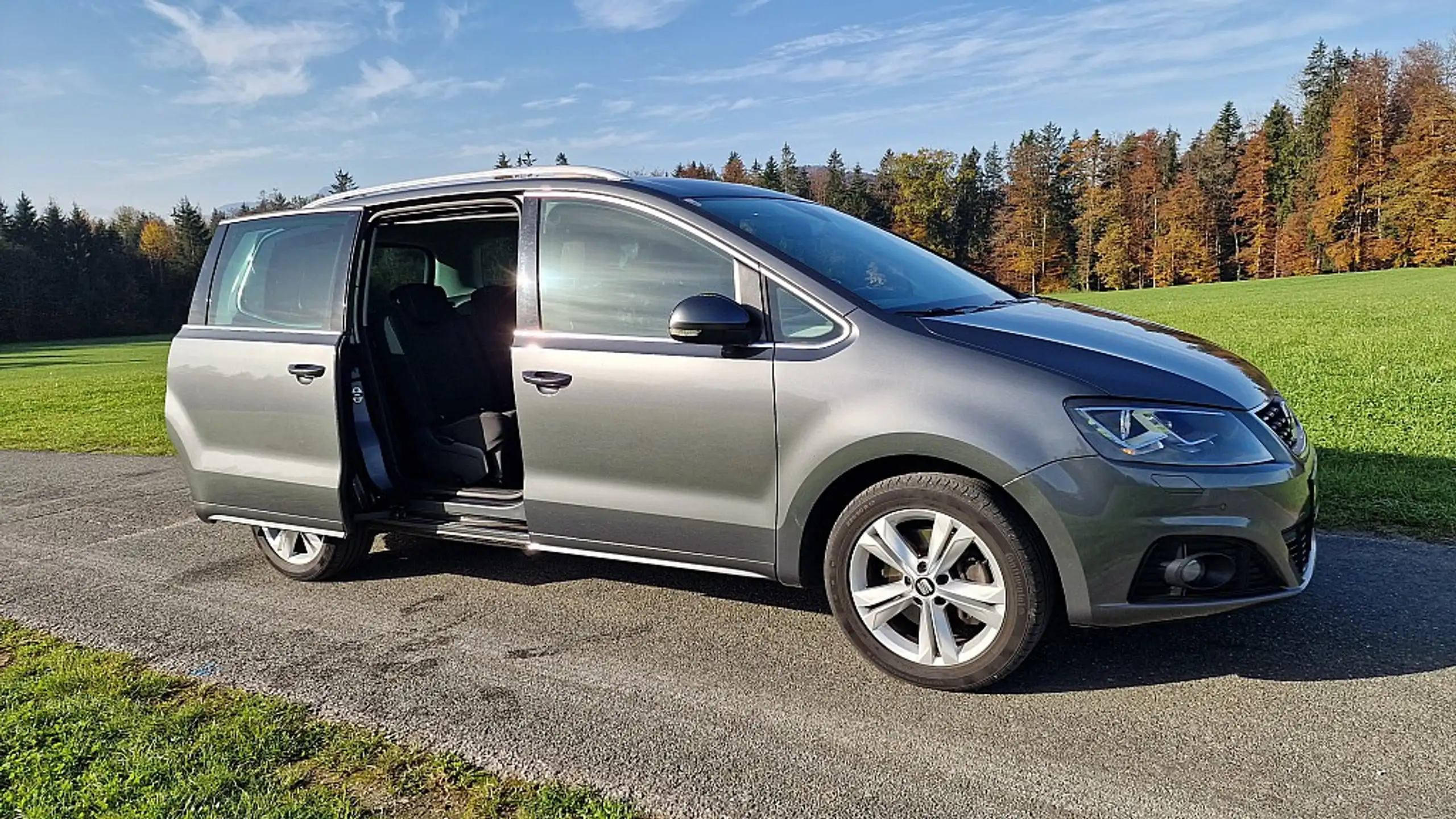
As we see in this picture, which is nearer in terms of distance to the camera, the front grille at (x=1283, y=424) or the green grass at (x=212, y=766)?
the green grass at (x=212, y=766)

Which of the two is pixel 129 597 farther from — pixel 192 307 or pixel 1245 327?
pixel 1245 327

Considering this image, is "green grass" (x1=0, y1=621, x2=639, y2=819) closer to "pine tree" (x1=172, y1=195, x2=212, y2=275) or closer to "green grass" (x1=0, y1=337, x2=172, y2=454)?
"green grass" (x1=0, y1=337, x2=172, y2=454)

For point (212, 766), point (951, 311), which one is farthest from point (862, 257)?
point (212, 766)

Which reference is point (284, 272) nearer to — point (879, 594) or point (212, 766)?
point (212, 766)

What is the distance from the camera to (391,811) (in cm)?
261

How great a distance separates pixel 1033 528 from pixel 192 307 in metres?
4.38

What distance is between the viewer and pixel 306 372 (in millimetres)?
4430

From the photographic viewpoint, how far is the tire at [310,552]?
473 centimetres

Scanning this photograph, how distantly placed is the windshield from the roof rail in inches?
20.3

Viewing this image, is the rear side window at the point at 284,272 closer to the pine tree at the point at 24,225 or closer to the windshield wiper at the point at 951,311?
the windshield wiper at the point at 951,311

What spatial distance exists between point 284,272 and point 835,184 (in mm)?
84639

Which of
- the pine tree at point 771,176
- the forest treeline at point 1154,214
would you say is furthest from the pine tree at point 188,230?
the pine tree at point 771,176

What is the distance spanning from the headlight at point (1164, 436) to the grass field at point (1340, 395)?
2366mm

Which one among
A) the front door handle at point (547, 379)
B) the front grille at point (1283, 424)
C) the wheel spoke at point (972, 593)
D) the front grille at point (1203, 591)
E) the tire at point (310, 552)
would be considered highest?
the front door handle at point (547, 379)
